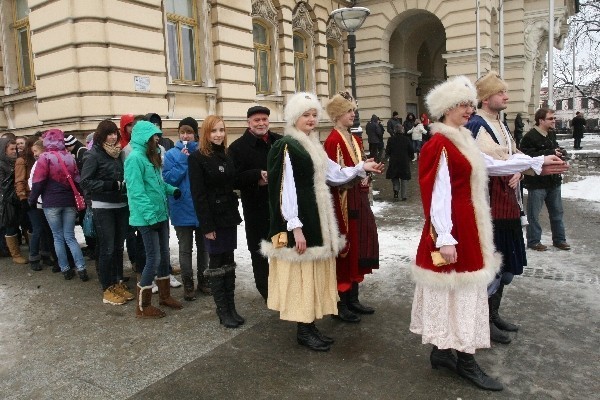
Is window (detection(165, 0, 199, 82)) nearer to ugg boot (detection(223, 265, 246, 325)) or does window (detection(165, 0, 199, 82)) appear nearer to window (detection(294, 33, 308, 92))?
window (detection(294, 33, 308, 92))

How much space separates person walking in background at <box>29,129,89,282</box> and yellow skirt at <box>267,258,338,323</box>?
346cm

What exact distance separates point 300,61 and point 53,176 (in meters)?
12.9

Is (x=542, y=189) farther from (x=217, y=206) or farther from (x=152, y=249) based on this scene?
(x=152, y=249)

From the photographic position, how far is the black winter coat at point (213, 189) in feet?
15.1

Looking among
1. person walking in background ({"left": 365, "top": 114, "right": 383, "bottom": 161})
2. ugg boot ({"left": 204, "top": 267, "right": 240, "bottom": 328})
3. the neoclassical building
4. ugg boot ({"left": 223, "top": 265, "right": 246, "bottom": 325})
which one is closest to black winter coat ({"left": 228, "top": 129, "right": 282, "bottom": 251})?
ugg boot ({"left": 223, "top": 265, "right": 246, "bottom": 325})

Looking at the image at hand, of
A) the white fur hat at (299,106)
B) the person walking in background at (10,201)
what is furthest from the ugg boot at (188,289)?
the person walking in background at (10,201)

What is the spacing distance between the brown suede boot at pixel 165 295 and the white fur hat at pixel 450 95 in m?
3.30

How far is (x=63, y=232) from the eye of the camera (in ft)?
21.3

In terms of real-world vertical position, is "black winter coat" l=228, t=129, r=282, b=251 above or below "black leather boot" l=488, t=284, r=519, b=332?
above

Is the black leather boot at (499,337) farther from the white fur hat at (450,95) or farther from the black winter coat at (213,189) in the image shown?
the black winter coat at (213,189)

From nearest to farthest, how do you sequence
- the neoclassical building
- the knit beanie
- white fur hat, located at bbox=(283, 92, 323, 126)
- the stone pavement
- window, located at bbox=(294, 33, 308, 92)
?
the stone pavement < white fur hat, located at bbox=(283, 92, 323, 126) < the knit beanie < the neoclassical building < window, located at bbox=(294, 33, 308, 92)

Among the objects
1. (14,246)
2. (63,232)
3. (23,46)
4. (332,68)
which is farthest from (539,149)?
(332,68)

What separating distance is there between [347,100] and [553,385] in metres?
2.83

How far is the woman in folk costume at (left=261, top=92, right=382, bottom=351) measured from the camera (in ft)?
13.1
